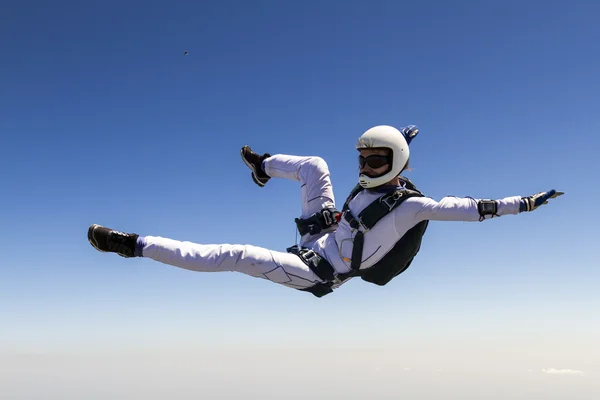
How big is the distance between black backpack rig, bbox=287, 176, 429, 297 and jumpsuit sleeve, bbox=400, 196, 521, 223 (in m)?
0.16

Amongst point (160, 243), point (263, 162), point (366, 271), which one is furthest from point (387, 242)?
point (160, 243)

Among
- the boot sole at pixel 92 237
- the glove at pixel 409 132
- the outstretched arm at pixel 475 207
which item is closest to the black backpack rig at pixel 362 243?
the outstretched arm at pixel 475 207

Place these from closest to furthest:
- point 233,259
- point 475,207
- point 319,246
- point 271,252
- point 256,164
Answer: point 233,259 < point 475,207 < point 271,252 < point 319,246 < point 256,164

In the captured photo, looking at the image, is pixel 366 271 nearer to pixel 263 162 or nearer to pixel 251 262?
pixel 251 262

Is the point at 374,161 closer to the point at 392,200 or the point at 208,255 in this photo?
the point at 392,200

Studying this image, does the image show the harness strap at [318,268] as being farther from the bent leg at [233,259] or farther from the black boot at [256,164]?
the black boot at [256,164]

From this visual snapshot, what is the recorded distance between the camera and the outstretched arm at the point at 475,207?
20.0 ft

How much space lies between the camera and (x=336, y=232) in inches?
263

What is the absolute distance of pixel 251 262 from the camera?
19.9 feet

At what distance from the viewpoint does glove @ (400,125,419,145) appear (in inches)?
265

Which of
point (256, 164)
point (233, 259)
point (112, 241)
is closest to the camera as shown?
point (112, 241)

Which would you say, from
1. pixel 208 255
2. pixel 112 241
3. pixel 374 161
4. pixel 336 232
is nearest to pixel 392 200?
pixel 374 161

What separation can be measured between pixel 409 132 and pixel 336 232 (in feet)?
4.95

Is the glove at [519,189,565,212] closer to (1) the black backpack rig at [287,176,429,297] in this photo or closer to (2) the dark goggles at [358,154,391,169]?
(1) the black backpack rig at [287,176,429,297]
